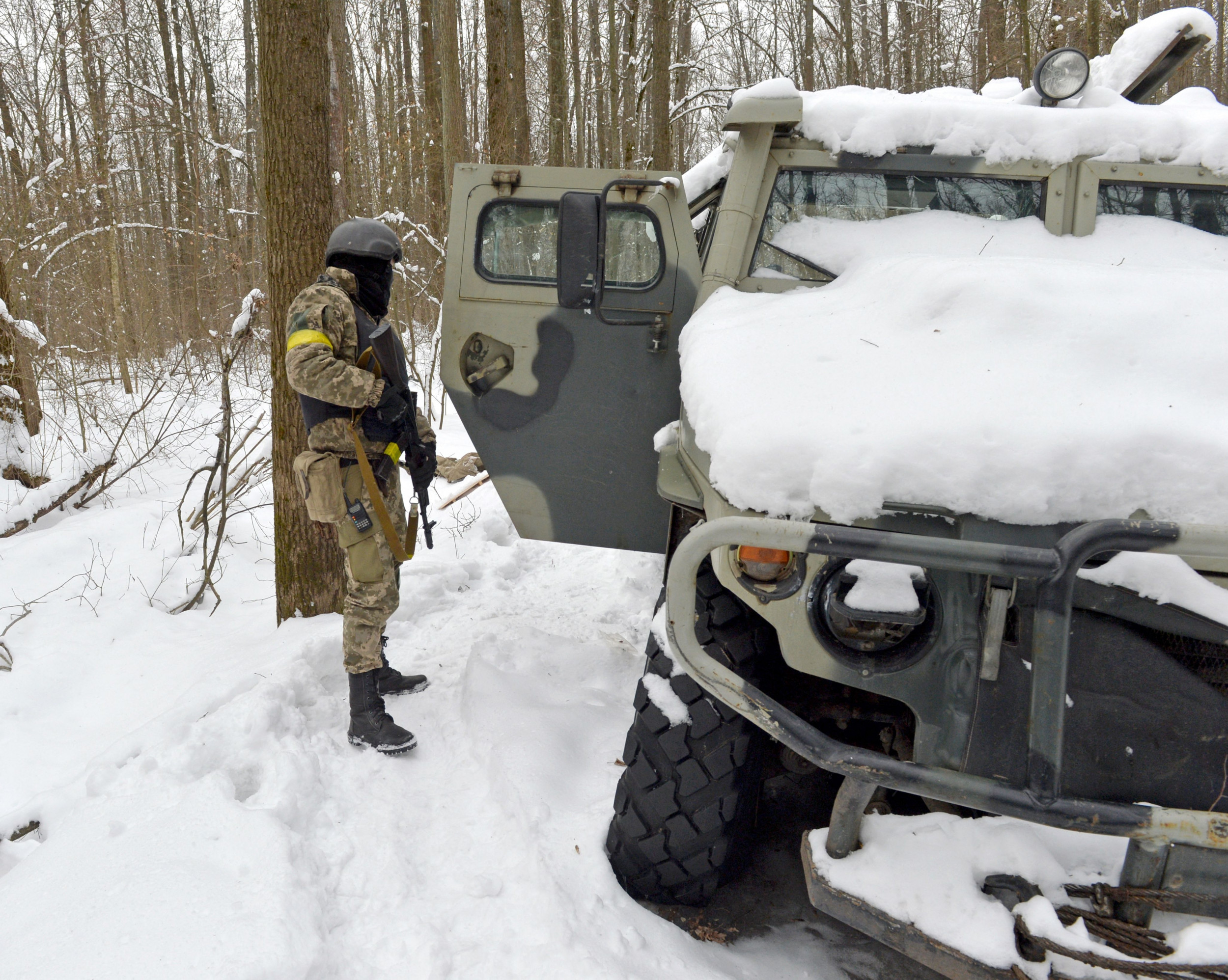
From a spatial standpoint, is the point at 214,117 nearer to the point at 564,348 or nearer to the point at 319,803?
the point at 564,348

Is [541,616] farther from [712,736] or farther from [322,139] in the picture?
[322,139]

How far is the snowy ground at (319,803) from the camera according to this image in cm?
189

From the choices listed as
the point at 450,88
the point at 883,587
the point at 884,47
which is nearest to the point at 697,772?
the point at 883,587

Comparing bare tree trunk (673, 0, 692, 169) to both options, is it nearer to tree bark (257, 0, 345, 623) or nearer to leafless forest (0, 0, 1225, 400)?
leafless forest (0, 0, 1225, 400)

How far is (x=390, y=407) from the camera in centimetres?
292

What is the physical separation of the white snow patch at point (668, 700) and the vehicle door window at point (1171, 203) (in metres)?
2.13

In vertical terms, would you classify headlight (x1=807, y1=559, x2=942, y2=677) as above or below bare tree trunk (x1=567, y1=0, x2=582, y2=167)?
below

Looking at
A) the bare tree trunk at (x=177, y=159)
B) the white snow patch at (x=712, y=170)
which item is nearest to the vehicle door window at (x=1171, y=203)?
the white snow patch at (x=712, y=170)

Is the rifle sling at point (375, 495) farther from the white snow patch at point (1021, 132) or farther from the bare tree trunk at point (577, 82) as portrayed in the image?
the bare tree trunk at point (577, 82)

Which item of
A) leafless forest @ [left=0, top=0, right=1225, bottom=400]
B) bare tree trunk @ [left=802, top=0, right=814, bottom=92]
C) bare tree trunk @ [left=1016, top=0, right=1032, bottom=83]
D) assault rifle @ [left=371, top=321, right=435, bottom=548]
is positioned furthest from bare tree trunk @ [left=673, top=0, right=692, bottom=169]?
assault rifle @ [left=371, top=321, right=435, bottom=548]

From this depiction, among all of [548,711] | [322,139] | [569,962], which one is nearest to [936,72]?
[322,139]

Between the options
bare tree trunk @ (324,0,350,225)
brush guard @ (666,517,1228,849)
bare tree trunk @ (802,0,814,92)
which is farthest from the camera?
bare tree trunk @ (802,0,814,92)

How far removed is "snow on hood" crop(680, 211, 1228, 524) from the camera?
5.06 ft

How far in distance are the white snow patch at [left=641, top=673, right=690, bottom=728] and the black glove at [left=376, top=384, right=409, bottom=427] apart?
4.61 ft
